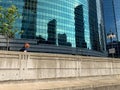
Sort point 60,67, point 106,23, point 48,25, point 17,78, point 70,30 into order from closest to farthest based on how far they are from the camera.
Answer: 1. point 17,78
2. point 60,67
3. point 48,25
4. point 70,30
5. point 106,23

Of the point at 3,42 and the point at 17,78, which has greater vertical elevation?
the point at 3,42

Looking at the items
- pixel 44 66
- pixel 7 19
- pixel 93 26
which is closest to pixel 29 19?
pixel 7 19

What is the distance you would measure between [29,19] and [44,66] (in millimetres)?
54206

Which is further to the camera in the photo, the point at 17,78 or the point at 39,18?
the point at 39,18

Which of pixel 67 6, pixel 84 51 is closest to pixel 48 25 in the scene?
pixel 67 6

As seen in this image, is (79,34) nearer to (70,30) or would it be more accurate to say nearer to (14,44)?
(70,30)

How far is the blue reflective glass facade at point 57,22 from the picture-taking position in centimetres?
6438

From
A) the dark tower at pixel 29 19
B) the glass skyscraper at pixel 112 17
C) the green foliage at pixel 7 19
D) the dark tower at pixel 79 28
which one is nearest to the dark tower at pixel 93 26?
the dark tower at pixel 79 28

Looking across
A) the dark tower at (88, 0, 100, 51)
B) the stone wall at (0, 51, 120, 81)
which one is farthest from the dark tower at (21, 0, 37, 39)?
the stone wall at (0, 51, 120, 81)

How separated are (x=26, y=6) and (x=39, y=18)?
7152mm

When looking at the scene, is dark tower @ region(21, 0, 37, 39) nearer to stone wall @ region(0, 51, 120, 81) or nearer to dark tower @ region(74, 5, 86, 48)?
dark tower @ region(74, 5, 86, 48)

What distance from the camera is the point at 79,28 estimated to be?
Result: 83250mm

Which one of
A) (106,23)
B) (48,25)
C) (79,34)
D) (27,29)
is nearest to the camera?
(27,29)

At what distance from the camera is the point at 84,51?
82125 millimetres
